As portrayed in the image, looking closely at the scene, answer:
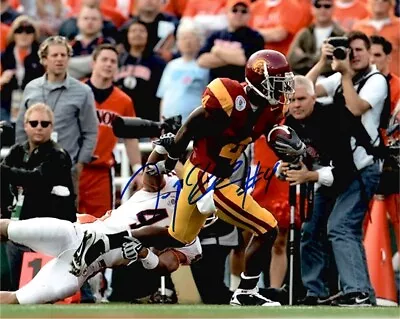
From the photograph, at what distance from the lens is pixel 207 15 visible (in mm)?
13461

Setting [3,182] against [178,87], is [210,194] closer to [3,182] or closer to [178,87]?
[3,182]

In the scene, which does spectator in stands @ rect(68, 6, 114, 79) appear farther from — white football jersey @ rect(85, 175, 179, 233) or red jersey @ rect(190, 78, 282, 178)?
red jersey @ rect(190, 78, 282, 178)

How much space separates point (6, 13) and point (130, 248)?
6.04 metres

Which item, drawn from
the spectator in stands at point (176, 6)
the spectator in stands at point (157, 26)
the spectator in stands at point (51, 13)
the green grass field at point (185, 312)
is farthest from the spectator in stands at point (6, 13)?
the green grass field at point (185, 312)

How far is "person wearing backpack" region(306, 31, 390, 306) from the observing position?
9.93 meters

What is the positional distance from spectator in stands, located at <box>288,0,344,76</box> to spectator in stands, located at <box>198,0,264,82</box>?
0.43 meters

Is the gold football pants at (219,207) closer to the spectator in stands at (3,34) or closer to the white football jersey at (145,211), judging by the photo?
the white football jersey at (145,211)

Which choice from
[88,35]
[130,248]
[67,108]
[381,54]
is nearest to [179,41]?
[88,35]

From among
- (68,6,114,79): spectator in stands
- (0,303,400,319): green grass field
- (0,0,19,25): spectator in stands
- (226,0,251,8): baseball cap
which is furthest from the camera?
(0,0,19,25): spectator in stands

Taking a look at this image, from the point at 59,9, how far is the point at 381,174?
5.16 meters

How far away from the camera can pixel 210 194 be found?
8891 millimetres

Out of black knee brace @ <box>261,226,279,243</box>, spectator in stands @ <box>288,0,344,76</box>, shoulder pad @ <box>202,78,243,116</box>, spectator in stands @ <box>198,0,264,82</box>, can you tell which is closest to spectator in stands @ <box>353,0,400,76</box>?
spectator in stands @ <box>288,0,344,76</box>

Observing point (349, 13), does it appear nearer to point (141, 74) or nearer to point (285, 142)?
point (141, 74)

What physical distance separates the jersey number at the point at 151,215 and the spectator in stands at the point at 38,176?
743 millimetres
